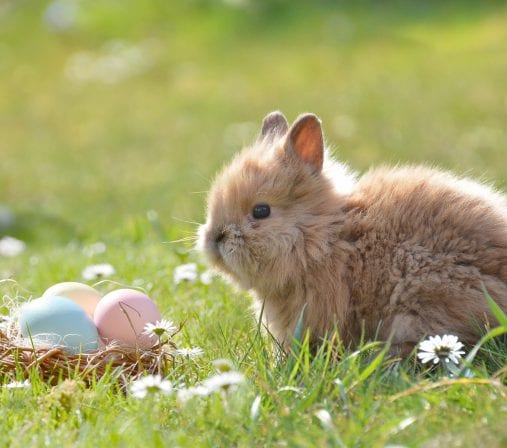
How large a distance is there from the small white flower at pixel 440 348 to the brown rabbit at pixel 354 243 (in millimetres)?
269

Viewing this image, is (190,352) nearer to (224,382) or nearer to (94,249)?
(224,382)

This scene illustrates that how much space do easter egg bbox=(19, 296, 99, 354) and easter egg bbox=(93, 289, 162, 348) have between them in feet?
0.26

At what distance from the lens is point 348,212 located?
12.3ft

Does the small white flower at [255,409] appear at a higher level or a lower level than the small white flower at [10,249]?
higher

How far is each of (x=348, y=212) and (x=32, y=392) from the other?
1.54m

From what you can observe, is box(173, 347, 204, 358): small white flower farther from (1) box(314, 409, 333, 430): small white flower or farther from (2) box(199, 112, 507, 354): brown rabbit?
(1) box(314, 409, 333, 430): small white flower

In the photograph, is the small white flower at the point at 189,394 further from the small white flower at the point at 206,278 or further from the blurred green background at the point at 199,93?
the blurred green background at the point at 199,93

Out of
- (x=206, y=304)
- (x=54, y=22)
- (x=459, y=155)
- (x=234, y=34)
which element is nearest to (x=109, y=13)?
(x=54, y=22)

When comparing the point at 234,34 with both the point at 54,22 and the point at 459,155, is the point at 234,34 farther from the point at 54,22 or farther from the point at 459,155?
the point at 459,155

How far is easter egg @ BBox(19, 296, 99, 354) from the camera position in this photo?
3568 millimetres

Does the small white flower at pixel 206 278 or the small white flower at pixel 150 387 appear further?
the small white flower at pixel 206 278

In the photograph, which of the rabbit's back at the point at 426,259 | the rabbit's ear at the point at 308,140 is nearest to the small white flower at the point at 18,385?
the rabbit's back at the point at 426,259

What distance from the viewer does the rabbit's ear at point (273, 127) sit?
4.24 metres

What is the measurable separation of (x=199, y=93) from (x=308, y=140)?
11.8 metres
